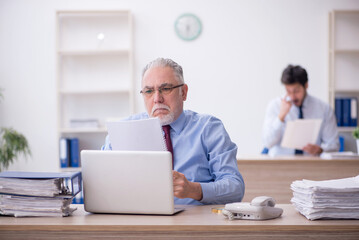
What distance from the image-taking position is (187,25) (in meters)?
5.07

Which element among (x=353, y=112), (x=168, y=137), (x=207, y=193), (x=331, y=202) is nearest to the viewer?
(x=331, y=202)

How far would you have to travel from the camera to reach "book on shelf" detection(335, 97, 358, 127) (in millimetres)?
4934

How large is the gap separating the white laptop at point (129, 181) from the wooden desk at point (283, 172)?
6.65ft

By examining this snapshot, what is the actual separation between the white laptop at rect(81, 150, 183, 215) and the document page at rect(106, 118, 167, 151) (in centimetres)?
18

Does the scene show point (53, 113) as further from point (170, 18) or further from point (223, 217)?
point (223, 217)

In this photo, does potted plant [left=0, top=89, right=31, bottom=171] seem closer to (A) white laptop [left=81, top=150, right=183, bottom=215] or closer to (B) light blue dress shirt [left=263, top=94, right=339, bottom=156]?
(B) light blue dress shirt [left=263, top=94, right=339, bottom=156]

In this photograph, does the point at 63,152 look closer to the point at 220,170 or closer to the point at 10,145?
the point at 10,145

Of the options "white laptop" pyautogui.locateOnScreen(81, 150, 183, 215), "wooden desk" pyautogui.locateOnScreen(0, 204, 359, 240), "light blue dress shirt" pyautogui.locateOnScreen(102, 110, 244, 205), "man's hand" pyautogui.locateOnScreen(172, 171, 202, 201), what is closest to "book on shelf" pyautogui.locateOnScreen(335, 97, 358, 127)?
"light blue dress shirt" pyautogui.locateOnScreen(102, 110, 244, 205)

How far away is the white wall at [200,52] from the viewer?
200 inches

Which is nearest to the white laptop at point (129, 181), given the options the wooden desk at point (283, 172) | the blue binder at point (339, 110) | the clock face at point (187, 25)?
the wooden desk at point (283, 172)

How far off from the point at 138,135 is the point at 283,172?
208cm

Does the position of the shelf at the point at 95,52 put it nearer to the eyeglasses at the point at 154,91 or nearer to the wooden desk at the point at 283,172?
the wooden desk at the point at 283,172

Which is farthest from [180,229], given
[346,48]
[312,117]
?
[346,48]

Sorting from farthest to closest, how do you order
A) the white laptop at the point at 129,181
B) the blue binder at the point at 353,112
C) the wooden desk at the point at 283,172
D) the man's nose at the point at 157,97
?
the blue binder at the point at 353,112 → the wooden desk at the point at 283,172 → the man's nose at the point at 157,97 → the white laptop at the point at 129,181
